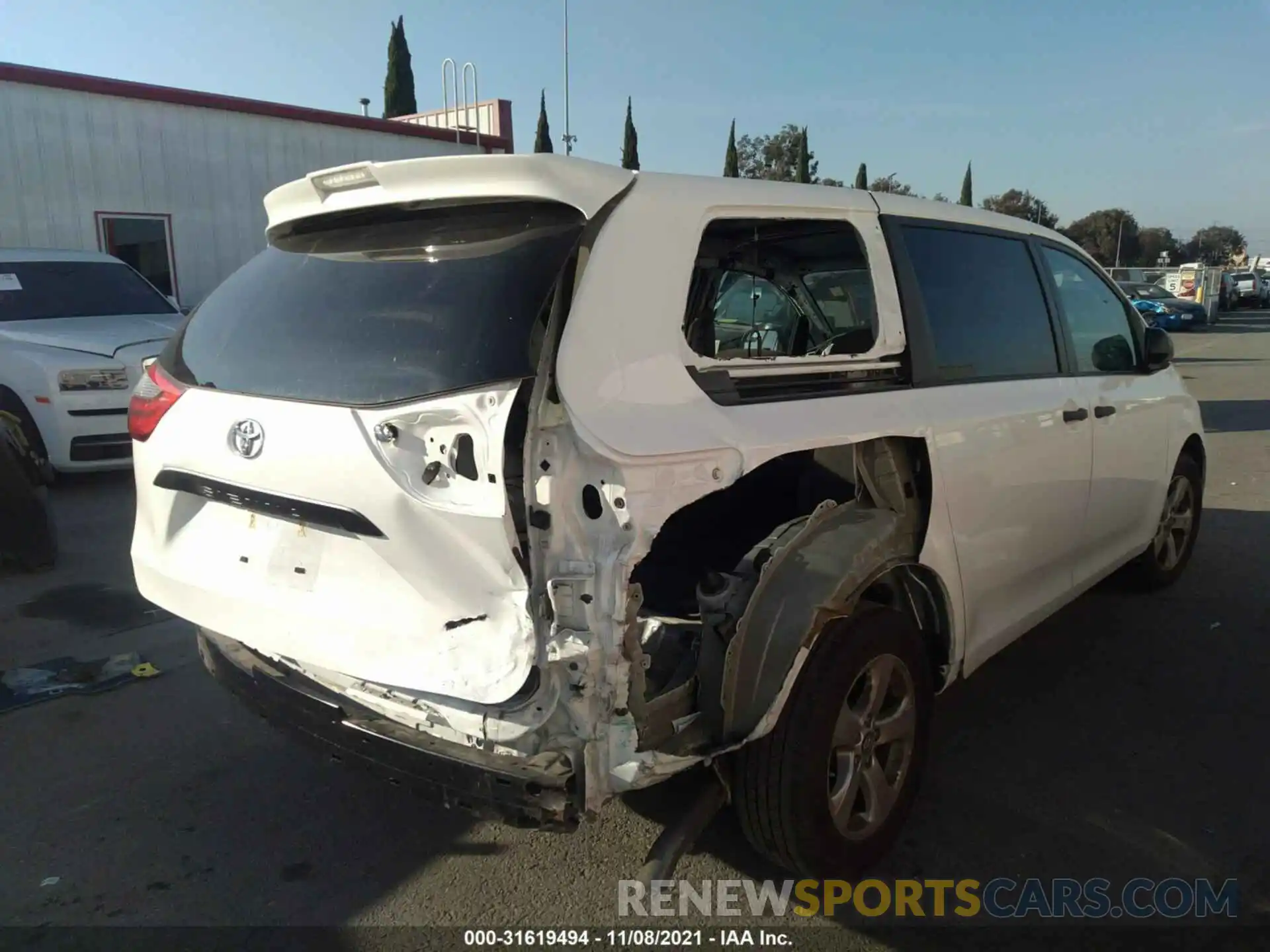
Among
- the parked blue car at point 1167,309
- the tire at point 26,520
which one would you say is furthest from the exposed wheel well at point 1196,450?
the parked blue car at point 1167,309

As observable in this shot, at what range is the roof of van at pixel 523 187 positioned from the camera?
2.25 m

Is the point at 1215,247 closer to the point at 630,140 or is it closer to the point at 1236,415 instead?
→ the point at 630,140

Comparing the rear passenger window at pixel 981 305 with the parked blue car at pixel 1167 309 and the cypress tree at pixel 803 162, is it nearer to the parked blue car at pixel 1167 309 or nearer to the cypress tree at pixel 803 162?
the parked blue car at pixel 1167 309

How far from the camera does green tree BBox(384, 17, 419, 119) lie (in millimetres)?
34438

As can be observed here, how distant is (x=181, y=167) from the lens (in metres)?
14.1

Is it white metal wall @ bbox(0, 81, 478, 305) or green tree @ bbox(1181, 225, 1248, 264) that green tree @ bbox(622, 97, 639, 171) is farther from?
green tree @ bbox(1181, 225, 1248, 264)

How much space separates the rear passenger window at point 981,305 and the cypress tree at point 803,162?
33.8 metres

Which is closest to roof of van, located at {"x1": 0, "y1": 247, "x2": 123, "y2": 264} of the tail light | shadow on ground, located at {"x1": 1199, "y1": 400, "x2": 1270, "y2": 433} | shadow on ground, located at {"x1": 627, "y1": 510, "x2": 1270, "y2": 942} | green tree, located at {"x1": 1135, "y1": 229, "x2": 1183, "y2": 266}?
the tail light

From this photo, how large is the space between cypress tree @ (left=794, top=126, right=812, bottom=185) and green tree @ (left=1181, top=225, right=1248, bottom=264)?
57483 mm

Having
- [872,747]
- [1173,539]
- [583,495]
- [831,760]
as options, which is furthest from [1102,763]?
[583,495]

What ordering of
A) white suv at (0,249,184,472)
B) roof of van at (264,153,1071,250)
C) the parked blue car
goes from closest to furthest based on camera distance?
roof of van at (264,153,1071,250)
white suv at (0,249,184,472)
the parked blue car

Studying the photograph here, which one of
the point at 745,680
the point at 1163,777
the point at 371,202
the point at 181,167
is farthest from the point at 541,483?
the point at 181,167

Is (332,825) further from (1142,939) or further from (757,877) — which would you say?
(1142,939)

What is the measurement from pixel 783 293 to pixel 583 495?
2131 mm
